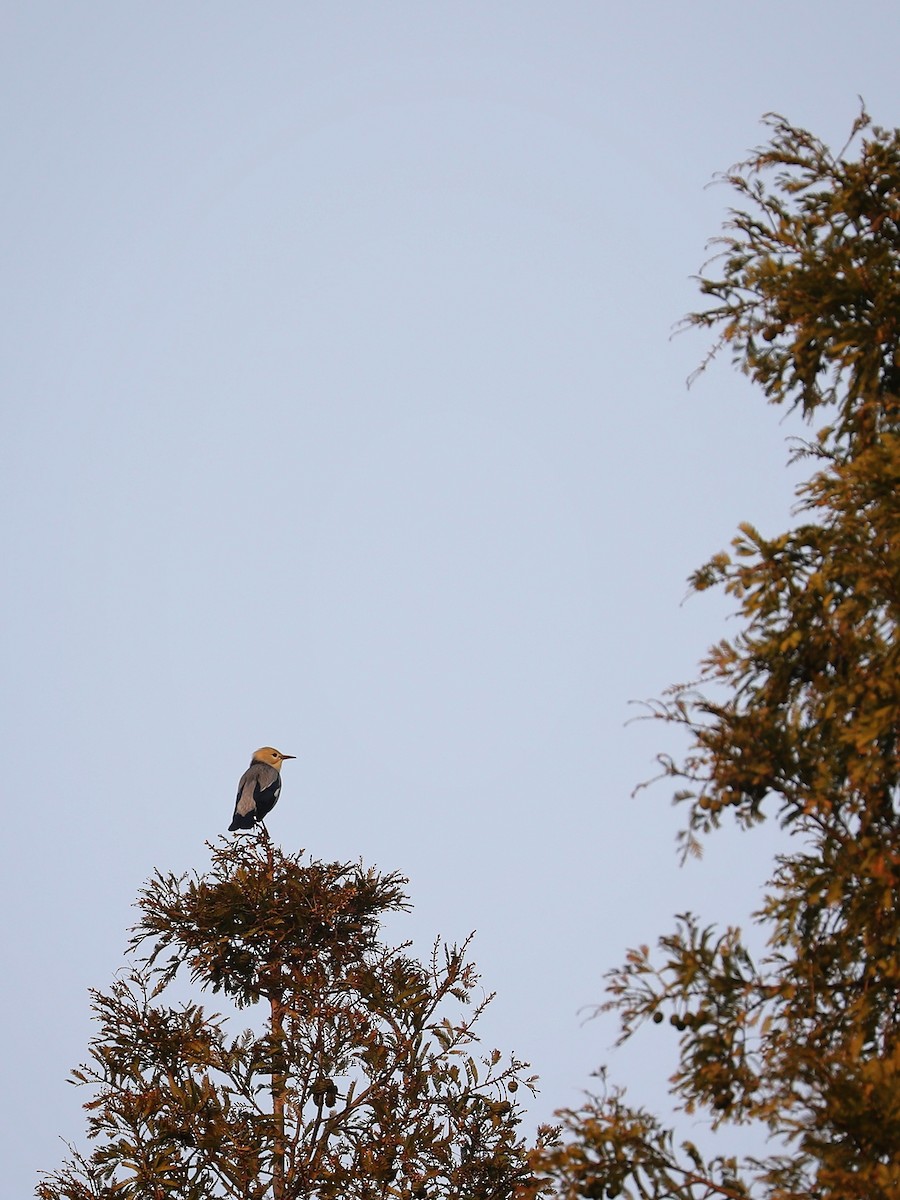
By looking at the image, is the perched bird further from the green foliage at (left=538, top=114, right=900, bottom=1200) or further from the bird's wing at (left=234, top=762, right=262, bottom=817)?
the green foliage at (left=538, top=114, right=900, bottom=1200)

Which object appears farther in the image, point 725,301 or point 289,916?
point 289,916

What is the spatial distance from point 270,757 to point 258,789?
1183 millimetres

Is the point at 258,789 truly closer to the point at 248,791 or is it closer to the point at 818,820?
the point at 248,791

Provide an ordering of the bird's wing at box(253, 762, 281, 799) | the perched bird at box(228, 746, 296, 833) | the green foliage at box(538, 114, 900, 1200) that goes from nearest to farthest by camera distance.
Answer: the green foliage at box(538, 114, 900, 1200) < the perched bird at box(228, 746, 296, 833) < the bird's wing at box(253, 762, 281, 799)

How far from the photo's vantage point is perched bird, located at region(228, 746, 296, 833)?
61.4ft

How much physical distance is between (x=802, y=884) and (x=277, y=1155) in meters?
7.94

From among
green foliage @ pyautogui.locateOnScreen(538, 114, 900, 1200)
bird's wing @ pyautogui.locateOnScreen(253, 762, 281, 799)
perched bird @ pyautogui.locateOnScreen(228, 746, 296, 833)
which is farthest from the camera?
bird's wing @ pyautogui.locateOnScreen(253, 762, 281, 799)

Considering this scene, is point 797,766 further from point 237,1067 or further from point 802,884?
point 237,1067

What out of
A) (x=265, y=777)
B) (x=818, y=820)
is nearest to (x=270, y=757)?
(x=265, y=777)

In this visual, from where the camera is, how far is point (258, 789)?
19391mm

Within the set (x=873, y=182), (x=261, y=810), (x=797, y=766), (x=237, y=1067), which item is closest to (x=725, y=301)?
(x=873, y=182)

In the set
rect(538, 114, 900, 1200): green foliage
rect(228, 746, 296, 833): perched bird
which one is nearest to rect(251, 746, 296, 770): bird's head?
rect(228, 746, 296, 833): perched bird

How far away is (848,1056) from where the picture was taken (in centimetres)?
768

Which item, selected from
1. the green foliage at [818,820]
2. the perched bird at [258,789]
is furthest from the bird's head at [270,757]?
the green foliage at [818,820]
